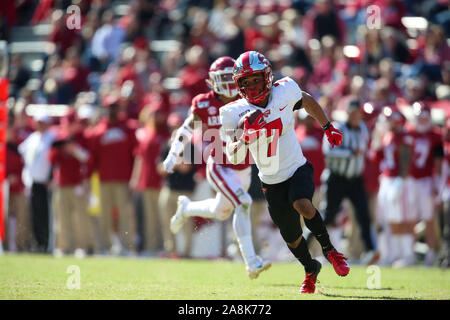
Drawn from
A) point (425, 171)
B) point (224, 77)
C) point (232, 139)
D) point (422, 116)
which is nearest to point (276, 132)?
point (232, 139)

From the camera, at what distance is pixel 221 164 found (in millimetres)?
8969

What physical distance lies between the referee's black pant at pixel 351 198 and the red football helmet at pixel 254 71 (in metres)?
4.05

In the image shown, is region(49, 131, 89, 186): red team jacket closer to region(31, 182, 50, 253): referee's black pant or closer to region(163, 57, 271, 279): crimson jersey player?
region(31, 182, 50, 253): referee's black pant

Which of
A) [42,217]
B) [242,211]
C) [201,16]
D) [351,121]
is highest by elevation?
[201,16]

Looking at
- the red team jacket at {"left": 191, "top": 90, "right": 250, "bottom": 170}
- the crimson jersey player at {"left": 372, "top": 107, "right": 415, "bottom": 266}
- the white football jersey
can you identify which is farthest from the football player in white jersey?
the crimson jersey player at {"left": 372, "top": 107, "right": 415, "bottom": 266}

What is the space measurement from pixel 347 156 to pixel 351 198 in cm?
56

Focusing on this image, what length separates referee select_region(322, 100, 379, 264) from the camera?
36.7 ft

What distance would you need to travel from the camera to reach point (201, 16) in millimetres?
15305

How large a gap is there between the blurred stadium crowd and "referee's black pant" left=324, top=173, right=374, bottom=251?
3.14 feet

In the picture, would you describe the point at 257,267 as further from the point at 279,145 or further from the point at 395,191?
the point at 395,191
